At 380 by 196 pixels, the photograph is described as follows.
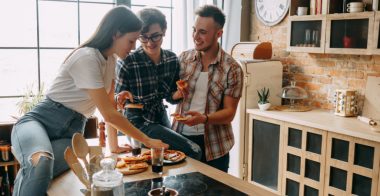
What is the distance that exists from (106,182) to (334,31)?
263 cm

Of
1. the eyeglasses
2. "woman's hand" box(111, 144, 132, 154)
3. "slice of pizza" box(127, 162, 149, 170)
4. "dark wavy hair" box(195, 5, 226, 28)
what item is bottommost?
"slice of pizza" box(127, 162, 149, 170)

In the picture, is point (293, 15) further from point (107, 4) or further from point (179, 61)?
point (107, 4)

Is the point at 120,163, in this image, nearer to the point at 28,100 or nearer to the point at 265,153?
the point at 28,100

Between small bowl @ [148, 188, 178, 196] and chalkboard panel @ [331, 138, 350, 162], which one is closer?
small bowl @ [148, 188, 178, 196]

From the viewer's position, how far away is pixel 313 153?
10.7 feet

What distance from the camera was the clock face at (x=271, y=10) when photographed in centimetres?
409

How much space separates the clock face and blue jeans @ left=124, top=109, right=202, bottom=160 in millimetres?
2255

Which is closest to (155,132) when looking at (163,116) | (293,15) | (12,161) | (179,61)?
(163,116)

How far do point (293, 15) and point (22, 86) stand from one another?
2.63 metres

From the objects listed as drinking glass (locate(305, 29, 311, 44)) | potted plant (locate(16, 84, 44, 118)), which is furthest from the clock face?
potted plant (locate(16, 84, 44, 118))

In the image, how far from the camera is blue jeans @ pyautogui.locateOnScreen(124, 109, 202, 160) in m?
2.31

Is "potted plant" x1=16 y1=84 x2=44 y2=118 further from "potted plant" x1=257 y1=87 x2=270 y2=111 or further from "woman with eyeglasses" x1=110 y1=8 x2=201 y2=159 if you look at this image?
"potted plant" x1=257 y1=87 x2=270 y2=111

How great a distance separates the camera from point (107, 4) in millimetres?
4090

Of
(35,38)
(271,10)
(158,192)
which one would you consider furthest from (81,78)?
(271,10)
